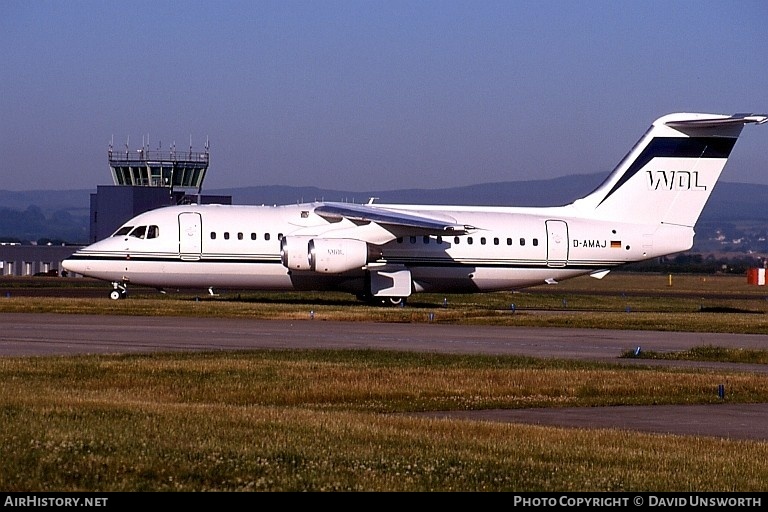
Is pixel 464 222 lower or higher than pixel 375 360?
higher

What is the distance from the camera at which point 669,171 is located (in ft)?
146

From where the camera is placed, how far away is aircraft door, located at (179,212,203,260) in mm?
42031

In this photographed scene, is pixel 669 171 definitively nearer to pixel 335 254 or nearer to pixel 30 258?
pixel 335 254

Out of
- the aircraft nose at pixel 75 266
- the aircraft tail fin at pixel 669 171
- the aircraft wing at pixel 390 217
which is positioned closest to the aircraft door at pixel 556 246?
the aircraft tail fin at pixel 669 171

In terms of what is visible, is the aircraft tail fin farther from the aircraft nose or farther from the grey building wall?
the grey building wall

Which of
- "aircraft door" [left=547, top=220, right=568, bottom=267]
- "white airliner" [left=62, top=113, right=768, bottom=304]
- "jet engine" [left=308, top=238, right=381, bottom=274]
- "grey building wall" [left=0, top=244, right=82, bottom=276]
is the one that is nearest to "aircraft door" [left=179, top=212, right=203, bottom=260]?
"white airliner" [left=62, top=113, right=768, bottom=304]

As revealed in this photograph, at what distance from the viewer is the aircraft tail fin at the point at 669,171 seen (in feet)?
146

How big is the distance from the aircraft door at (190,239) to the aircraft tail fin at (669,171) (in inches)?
561

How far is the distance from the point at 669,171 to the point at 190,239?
17110 mm

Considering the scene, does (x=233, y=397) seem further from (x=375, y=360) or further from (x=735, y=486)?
(x=735, y=486)

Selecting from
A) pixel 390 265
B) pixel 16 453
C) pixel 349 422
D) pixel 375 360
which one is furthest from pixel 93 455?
pixel 390 265

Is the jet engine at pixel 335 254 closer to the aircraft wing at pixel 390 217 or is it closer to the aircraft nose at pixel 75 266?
the aircraft wing at pixel 390 217
